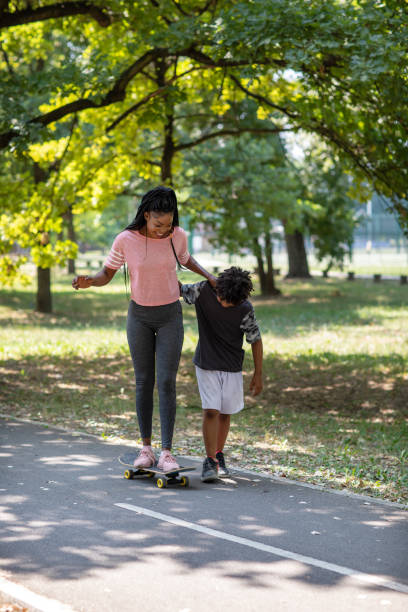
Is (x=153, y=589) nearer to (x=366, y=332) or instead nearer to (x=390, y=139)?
(x=390, y=139)

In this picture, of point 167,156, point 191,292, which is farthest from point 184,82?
point 191,292

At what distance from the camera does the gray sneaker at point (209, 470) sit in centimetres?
598

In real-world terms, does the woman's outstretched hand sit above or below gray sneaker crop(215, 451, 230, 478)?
above

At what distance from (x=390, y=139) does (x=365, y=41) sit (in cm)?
251

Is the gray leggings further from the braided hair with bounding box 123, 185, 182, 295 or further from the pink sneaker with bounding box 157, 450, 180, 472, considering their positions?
the braided hair with bounding box 123, 185, 182, 295

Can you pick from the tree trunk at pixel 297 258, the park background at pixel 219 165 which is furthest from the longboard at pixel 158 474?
the tree trunk at pixel 297 258

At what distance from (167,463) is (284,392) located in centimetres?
626

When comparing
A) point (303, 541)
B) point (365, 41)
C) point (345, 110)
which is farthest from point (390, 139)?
point (303, 541)

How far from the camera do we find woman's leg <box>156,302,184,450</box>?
19.2 ft

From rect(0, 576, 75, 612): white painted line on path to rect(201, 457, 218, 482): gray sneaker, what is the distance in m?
2.33

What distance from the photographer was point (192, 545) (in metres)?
4.47

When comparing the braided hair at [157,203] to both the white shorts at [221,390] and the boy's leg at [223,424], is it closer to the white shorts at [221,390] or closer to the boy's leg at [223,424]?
the white shorts at [221,390]

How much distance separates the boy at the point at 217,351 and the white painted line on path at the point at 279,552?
973 millimetres

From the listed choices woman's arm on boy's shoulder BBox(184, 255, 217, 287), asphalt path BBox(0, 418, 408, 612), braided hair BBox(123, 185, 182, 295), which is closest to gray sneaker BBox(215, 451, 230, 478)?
asphalt path BBox(0, 418, 408, 612)
